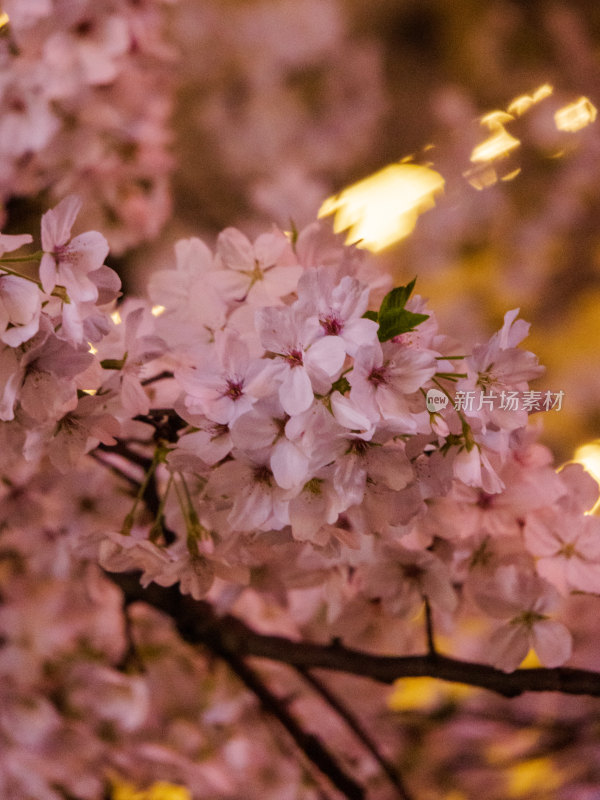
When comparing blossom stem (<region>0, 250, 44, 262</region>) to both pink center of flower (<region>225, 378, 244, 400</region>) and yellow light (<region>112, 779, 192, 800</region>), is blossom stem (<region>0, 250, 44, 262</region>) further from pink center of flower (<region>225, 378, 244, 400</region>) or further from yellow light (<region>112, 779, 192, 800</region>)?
yellow light (<region>112, 779, 192, 800</region>)

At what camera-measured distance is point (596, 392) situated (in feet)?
3.52

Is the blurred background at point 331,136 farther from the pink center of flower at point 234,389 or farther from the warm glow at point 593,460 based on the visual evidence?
the pink center of flower at point 234,389

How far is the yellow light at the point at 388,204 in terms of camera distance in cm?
41

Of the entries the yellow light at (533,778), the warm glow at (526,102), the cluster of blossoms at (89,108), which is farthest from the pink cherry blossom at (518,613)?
the cluster of blossoms at (89,108)

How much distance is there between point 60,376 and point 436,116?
34.1 inches

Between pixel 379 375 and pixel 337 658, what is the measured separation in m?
0.22

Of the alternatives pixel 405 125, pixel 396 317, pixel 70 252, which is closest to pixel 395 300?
pixel 396 317

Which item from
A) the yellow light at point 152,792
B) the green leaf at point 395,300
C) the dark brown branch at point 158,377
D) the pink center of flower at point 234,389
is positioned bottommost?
the yellow light at point 152,792

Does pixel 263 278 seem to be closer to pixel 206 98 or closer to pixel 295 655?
pixel 295 655

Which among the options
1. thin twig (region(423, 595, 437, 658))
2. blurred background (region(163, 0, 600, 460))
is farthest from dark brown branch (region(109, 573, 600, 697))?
blurred background (region(163, 0, 600, 460))

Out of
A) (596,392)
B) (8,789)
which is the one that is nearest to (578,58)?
(596,392)

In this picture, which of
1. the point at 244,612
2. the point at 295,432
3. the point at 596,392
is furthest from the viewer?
the point at 596,392

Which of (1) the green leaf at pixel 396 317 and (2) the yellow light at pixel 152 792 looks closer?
(1) the green leaf at pixel 396 317

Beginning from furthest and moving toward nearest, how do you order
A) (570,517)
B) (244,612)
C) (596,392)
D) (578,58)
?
(596,392), (578,58), (244,612), (570,517)
